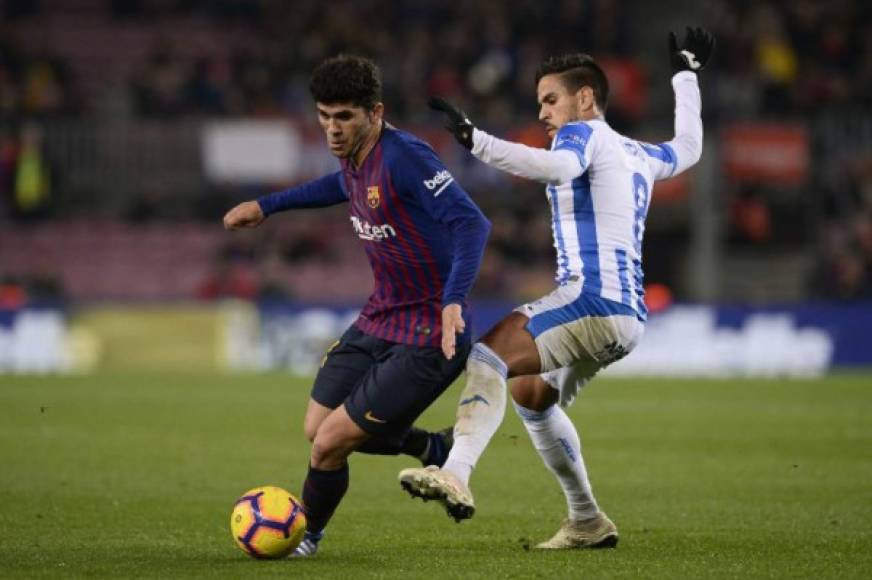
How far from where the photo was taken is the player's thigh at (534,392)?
738 cm

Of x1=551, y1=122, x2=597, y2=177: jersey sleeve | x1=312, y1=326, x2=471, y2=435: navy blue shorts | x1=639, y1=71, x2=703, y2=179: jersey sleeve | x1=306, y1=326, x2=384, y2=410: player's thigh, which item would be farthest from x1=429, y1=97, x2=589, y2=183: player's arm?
x1=306, y1=326, x2=384, y2=410: player's thigh

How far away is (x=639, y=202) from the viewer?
7.31 meters

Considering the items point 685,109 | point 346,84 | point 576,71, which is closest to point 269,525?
point 346,84

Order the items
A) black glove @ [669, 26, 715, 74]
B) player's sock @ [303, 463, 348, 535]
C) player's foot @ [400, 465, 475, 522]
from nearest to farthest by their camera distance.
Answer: player's foot @ [400, 465, 475, 522], player's sock @ [303, 463, 348, 535], black glove @ [669, 26, 715, 74]

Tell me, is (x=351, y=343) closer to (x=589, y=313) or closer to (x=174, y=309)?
(x=589, y=313)

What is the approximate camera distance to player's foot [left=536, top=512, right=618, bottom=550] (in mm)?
7613

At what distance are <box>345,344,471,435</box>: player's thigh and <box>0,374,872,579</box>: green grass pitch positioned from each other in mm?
635

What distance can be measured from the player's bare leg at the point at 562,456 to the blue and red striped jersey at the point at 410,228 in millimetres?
568

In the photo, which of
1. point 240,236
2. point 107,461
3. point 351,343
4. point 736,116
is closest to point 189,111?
point 240,236

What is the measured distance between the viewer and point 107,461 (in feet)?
38.8

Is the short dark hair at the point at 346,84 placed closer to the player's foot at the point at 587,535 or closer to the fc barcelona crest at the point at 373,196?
the fc barcelona crest at the point at 373,196

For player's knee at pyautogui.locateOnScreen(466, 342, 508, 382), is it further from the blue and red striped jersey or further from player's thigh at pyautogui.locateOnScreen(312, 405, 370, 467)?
player's thigh at pyautogui.locateOnScreen(312, 405, 370, 467)

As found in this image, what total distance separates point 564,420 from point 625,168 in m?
1.20

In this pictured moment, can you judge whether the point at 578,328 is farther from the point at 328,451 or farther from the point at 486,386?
the point at 328,451
